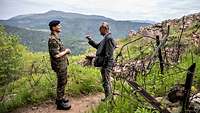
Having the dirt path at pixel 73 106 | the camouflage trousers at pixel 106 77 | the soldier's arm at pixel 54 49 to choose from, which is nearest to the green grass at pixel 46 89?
the dirt path at pixel 73 106

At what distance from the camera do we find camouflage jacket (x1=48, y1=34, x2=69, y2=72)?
465 inches

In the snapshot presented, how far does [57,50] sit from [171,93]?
515cm

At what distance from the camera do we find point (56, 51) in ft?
38.8

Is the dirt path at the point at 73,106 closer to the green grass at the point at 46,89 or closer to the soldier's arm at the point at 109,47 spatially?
the green grass at the point at 46,89

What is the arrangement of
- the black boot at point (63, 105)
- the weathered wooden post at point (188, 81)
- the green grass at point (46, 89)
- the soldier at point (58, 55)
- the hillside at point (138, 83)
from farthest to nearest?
the green grass at point (46, 89) < the black boot at point (63, 105) < the soldier at point (58, 55) < the hillside at point (138, 83) < the weathered wooden post at point (188, 81)

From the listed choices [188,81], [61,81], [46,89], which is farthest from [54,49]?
[188,81]

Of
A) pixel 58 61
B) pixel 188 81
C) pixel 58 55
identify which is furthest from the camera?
pixel 58 61

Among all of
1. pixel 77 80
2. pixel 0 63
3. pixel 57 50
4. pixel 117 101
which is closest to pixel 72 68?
pixel 77 80

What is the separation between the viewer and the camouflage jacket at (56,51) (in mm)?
11805

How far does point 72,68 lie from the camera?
56.3 feet

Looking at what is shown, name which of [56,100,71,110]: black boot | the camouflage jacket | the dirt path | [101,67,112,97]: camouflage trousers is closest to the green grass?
the dirt path

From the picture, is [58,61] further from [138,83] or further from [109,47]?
[138,83]

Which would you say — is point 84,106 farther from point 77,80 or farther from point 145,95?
point 145,95

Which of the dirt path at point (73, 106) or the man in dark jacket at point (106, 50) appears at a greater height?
the man in dark jacket at point (106, 50)
